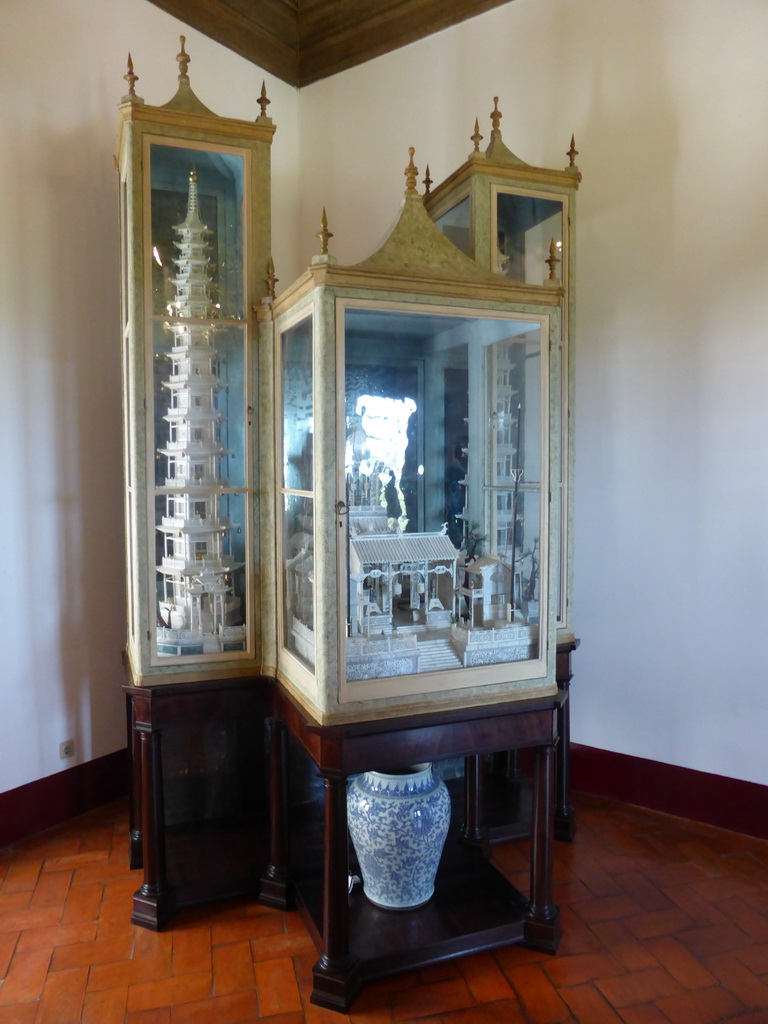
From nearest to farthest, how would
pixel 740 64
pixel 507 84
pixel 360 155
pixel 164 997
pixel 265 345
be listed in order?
1. pixel 164 997
2. pixel 265 345
3. pixel 740 64
4. pixel 507 84
5. pixel 360 155

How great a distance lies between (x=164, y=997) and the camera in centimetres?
205

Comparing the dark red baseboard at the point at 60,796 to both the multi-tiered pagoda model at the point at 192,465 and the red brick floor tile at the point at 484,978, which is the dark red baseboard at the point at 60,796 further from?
the red brick floor tile at the point at 484,978

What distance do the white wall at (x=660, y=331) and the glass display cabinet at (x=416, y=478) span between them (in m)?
1.07

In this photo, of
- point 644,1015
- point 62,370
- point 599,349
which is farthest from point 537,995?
point 62,370

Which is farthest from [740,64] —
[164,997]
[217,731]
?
[164,997]

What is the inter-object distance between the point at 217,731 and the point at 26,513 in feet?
3.81

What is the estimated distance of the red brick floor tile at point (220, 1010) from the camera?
1.97 metres

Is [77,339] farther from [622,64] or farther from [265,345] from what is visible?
[622,64]

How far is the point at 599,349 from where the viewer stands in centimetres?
325

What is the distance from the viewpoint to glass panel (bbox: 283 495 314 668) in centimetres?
218

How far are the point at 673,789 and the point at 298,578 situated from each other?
1.96 m

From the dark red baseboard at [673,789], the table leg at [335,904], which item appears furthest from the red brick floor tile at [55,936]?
the dark red baseboard at [673,789]

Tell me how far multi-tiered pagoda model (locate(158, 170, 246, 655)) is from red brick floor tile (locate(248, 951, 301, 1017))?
962mm

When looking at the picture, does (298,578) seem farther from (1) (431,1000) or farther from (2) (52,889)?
(2) (52,889)
